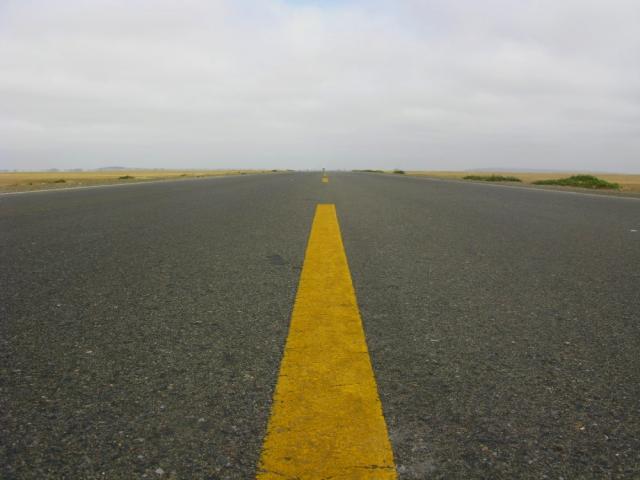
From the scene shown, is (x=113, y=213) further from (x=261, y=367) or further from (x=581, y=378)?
(x=581, y=378)

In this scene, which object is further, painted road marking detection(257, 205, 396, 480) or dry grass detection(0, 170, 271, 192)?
dry grass detection(0, 170, 271, 192)

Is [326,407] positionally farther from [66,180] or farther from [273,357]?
[66,180]

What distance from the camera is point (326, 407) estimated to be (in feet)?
3.67

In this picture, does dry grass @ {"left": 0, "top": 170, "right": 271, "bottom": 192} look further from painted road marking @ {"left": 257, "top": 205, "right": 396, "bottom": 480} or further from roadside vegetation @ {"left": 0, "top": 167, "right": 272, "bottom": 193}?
painted road marking @ {"left": 257, "top": 205, "right": 396, "bottom": 480}

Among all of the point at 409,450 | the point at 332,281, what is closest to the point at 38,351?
the point at 409,450

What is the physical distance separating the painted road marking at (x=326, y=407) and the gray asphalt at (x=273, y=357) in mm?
39

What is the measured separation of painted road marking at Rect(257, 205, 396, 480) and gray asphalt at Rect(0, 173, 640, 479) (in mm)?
39

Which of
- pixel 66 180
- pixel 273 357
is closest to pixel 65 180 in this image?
pixel 66 180

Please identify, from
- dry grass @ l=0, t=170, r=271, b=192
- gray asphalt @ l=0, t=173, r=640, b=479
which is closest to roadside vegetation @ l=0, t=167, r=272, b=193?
dry grass @ l=0, t=170, r=271, b=192

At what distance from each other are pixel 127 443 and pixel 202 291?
1.19m

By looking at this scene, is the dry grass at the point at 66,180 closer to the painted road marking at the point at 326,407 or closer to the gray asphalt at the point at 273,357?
the gray asphalt at the point at 273,357

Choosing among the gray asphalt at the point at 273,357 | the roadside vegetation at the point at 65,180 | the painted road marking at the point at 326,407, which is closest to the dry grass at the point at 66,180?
the roadside vegetation at the point at 65,180

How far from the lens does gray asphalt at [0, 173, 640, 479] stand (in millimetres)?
963

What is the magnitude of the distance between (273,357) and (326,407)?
33 cm
